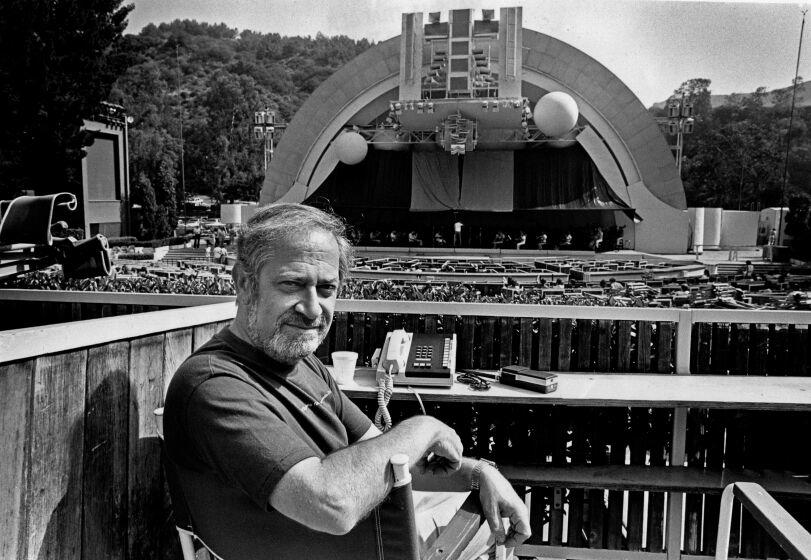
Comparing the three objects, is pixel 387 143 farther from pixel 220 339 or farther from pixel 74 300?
pixel 220 339

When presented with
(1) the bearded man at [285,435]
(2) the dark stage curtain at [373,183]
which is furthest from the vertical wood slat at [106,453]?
(2) the dark stage curtain at [373,183]

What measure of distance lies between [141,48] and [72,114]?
5755 mm

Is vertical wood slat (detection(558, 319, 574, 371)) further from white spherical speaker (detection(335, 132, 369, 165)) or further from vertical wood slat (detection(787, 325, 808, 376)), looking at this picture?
white spherical speaker (detection(335, 132, 369, 165))

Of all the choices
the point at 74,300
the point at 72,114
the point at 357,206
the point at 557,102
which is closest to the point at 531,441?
the point at 74,300

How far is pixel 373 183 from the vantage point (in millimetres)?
25953

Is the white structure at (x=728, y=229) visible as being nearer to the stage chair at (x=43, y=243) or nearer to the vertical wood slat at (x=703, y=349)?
the vertical wood slat at (x=703, y=349)

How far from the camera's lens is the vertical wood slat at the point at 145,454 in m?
1.62

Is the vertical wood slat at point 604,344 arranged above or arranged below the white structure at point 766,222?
below

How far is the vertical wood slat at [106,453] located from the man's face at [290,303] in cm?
42

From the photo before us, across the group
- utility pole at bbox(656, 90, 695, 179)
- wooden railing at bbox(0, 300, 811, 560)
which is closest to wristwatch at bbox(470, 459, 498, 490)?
wooden railing at bbox(0, 300, 811, 560)

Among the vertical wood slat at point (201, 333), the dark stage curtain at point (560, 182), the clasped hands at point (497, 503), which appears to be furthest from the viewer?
the dark stage curtain at point (560, 182)

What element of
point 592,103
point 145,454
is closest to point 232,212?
point 592,103

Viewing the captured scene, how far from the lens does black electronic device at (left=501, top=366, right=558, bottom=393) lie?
8.45ft

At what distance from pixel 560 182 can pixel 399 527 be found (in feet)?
82.6
